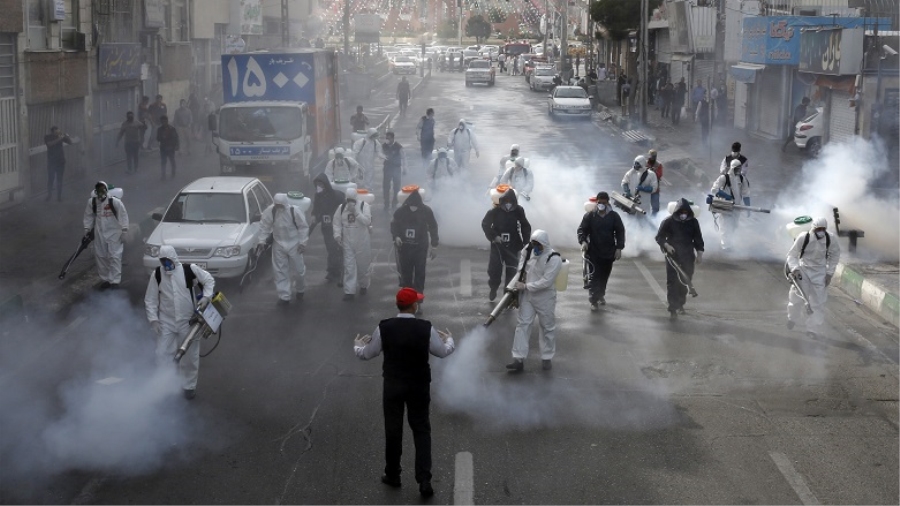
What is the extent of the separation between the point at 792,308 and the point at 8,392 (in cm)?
832

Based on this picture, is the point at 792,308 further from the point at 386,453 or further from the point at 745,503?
the point at 386,453

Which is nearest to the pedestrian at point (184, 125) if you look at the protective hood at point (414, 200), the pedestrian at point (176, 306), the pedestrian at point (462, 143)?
the pedestrian at point (462, 143)

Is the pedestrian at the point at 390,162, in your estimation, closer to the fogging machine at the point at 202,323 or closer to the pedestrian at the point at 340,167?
the pedestrian at the point at 340,167

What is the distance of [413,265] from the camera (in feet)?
45.6

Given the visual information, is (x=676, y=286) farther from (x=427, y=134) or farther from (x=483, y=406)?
(x=427, y=134)

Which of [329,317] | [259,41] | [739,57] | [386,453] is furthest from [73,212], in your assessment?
[259,41]

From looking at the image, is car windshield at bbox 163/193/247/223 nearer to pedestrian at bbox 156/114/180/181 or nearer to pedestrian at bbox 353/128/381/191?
pedestrian at bbox 353/128/381/191

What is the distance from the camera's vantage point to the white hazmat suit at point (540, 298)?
10.8m

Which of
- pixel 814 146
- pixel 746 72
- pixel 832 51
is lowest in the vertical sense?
pixel 814 146

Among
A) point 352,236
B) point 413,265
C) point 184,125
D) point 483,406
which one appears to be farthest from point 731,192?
point 184,125

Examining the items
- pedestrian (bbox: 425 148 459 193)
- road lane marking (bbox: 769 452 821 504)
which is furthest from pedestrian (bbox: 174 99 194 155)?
road lane marking (bbox: 769 452 821 504)

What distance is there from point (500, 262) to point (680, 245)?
2.18m

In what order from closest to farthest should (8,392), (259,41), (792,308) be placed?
(8,392) → (792,308) → (259,41)

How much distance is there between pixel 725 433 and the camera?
364 inches
